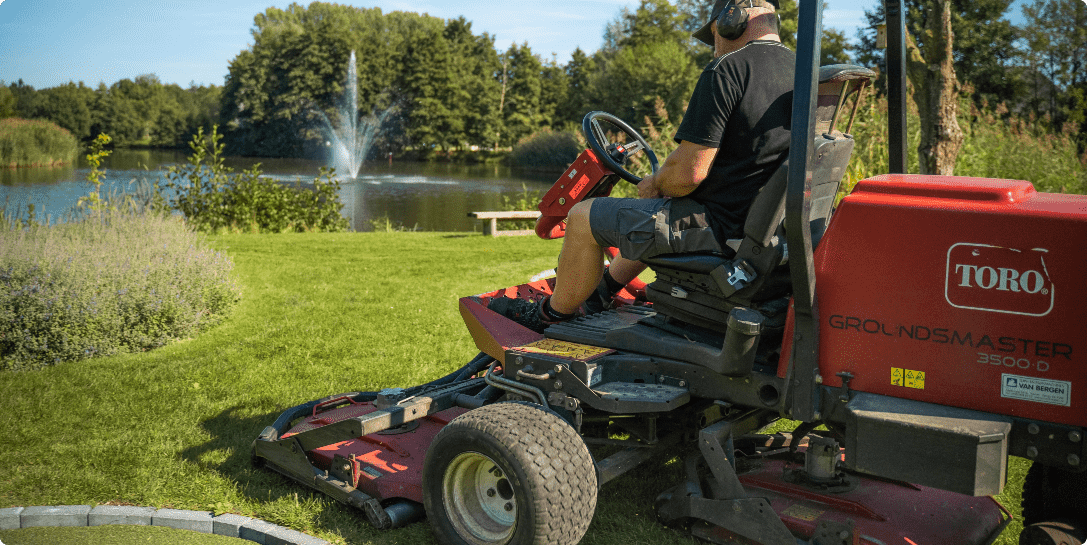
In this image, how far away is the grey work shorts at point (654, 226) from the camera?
2.89m

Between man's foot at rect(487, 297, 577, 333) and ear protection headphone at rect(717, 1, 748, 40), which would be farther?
man's foot at rect(487, 297, 577, 333)

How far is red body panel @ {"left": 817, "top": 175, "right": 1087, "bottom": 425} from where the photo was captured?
2.12m

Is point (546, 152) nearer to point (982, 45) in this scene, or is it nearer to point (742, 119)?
point (982, 45)

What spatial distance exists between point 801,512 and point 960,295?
988 mm

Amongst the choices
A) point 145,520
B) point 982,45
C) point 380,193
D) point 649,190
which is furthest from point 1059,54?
point 145,520

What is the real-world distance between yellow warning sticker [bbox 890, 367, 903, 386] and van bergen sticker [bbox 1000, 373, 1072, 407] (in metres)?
0.26

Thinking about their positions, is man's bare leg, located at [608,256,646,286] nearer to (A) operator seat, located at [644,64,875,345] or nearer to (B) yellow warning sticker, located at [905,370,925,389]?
(A) operator seat, located at [644,64,875,345]

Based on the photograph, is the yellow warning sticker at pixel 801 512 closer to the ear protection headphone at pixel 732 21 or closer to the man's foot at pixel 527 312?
the man's foot at pixel 527 312

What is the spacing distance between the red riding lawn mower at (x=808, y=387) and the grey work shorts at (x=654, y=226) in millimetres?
71

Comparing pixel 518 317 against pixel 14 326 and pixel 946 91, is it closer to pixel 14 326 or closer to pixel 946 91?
pixel 14 326

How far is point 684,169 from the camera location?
2.81m

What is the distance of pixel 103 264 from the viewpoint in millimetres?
5625

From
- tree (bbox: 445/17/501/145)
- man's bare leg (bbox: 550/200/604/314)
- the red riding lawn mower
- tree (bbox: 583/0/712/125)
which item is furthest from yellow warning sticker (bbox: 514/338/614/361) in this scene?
tree (bbox: 445/17/501/145)

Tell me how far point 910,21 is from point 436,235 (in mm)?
11996
